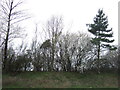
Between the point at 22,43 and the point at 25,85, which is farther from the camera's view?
the point at 22,43

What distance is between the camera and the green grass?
1423 centimetres

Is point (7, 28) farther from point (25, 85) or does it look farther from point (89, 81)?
point (89, 81)

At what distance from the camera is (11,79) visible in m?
14.5

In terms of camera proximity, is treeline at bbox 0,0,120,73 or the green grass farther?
treeline at bbox 0,0,120,73

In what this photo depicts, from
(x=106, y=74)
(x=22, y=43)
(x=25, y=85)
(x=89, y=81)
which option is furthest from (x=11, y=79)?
(x=106, y=74)

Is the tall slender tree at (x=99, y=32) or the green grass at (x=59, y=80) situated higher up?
the tall slender tree at (x=99, y=32)

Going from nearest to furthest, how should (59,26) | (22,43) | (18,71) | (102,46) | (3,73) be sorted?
(3,73), (18,71), (22,43), (102,46), (59,26)

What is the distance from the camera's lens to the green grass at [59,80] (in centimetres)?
1423

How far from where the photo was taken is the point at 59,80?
1703 centimetres

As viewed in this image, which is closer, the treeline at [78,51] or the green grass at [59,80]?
the green grass at [59,80]

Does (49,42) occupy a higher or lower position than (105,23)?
lower

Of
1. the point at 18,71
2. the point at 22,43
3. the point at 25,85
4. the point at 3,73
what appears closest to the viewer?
the point at 25,85

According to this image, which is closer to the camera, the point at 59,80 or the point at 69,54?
the point at 59,80

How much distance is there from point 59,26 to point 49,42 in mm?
3657
